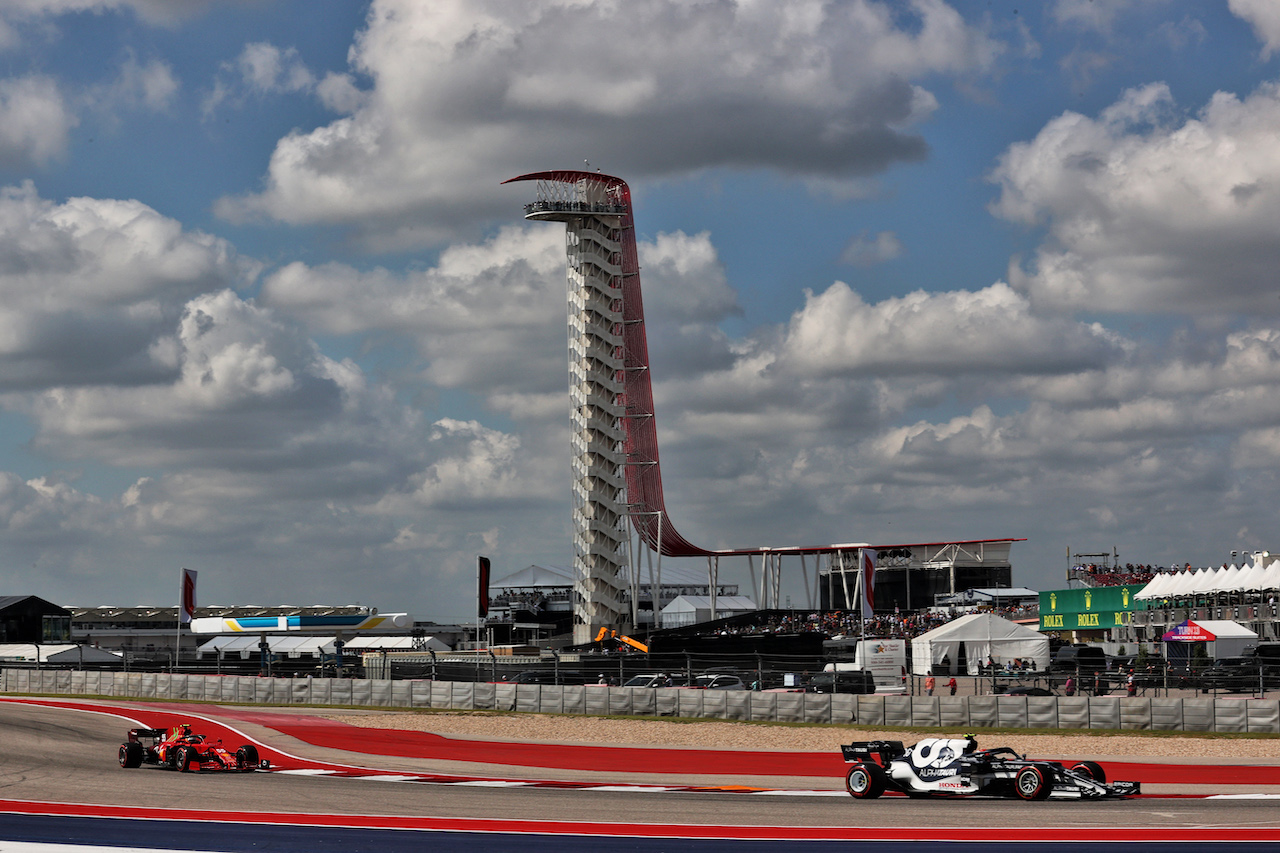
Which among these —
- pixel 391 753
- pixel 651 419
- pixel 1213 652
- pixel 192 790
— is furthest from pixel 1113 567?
pixel 192 790

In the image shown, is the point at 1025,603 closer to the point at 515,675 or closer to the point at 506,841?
the point at 515,675

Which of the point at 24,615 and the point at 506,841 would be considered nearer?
the point at 506,841

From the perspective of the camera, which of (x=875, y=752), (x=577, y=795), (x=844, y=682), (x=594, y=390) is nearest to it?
(x=875, y=752)

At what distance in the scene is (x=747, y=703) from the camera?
127 ft

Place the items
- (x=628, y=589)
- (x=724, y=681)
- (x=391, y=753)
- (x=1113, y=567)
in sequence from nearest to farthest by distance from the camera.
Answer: (x=391, y=753) < (x=724, y=681) < (x=628, y=589) < (x=1113, y=567)

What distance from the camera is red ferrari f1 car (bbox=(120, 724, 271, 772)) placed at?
1056 inches

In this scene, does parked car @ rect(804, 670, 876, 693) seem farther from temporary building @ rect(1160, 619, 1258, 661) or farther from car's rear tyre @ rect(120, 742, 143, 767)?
car's rear tyre @ rect(120, 742, 143, 767)

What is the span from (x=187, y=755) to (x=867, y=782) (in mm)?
14067

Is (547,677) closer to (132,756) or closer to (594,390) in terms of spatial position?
(132,756)

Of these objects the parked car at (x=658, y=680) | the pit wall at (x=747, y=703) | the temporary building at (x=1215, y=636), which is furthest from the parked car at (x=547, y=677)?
the temporary building at (x=1215, y=636)

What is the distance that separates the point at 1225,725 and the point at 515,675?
76.6ft

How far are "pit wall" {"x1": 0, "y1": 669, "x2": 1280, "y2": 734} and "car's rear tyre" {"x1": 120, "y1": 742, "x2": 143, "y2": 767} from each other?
16.1 metres

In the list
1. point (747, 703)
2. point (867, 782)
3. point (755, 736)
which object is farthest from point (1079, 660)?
point (867, 782)

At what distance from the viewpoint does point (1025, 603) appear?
310ft
